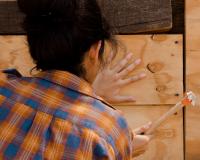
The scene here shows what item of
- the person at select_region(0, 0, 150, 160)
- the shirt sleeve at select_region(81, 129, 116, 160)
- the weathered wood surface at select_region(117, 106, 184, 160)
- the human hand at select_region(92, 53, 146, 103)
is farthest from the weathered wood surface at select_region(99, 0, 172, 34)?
the shirt sleeve at select_region(81, 129, 116, 160)

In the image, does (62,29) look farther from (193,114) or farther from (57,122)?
(193,114)

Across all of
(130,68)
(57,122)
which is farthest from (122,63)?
(57,122)

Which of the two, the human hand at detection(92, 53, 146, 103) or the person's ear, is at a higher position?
the human hand at detection(92, 53, 146, 103)

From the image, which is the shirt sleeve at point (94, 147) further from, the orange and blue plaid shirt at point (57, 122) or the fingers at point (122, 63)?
the fingers at point (122, 63)

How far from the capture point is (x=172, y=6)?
64.9 inches

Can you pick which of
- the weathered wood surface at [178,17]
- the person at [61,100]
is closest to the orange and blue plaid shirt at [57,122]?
the person at [61,100]

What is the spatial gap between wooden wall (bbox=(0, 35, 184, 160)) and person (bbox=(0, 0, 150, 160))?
0.59 m

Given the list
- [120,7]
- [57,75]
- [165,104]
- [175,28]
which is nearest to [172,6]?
[175,28]

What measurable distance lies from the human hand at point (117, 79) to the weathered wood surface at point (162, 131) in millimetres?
Result: 64

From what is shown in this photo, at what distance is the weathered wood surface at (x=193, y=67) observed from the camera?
1.61 meters

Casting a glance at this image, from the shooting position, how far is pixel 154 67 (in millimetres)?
1632

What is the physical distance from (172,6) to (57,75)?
0.76 m

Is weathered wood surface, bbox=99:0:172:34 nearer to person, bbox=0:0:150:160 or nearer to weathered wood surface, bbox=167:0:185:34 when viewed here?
weathered wood surface, bbox=167:0:185:34

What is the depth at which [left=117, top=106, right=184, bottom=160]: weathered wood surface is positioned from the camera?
1.65 meters
